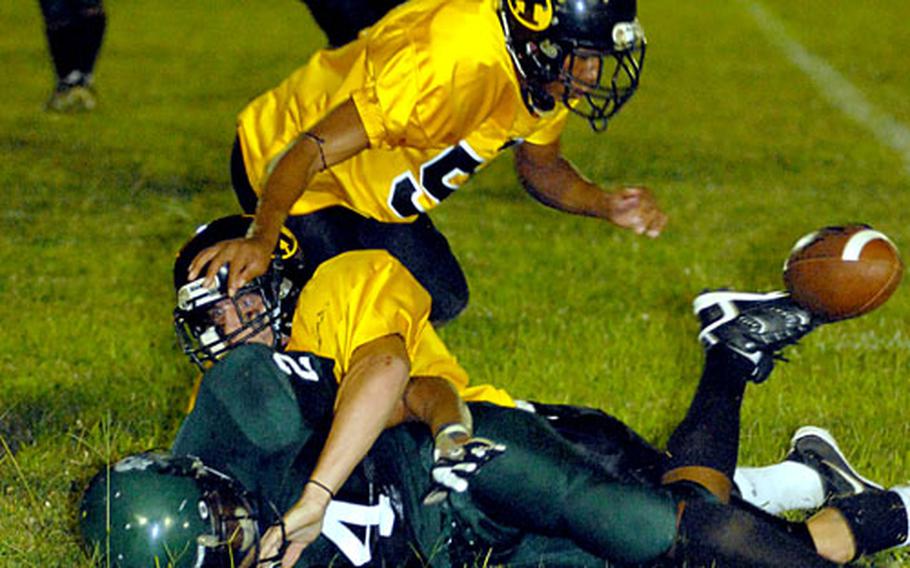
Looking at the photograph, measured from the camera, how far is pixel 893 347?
6.22m

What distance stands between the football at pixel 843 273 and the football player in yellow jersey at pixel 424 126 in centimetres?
46

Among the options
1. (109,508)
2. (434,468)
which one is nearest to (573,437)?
A: (434,468)

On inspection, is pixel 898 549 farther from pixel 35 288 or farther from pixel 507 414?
pixel 35 288

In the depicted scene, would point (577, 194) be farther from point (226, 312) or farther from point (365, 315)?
point (226, 312)

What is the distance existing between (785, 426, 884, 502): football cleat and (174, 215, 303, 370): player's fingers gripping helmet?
1.50 m

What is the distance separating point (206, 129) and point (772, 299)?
7.66 meters

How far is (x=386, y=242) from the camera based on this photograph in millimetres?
4910

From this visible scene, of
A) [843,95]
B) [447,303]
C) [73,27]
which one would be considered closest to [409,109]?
[447,303]

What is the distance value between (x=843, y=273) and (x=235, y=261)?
5.14ft

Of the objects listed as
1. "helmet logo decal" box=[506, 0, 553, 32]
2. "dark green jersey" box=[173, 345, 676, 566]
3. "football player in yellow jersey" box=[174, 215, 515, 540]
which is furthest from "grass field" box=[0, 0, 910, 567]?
"helmet logo decal" box=[506, 0, 553, 32]

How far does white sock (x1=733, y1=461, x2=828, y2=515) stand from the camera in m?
4.48

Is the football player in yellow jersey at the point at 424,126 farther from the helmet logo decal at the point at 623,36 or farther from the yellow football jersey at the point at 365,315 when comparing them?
the yellow football jersey at the point at 365,315

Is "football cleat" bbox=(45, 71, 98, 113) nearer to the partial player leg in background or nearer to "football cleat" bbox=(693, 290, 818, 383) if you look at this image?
the partial player leg in background

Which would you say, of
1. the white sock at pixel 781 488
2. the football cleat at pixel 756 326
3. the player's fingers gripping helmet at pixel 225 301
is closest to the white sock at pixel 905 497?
the white sock at pixel 781 488
